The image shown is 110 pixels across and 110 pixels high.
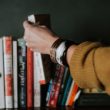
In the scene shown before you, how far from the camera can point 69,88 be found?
1.28 meters

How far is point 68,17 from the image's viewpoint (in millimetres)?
1414

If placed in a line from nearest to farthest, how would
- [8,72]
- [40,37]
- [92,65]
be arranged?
[92,65] < [40,37] < [8,72]

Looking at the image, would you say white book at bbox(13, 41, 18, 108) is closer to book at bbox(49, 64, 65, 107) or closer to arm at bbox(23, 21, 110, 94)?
book at bbox(49, 64, 65, 107)

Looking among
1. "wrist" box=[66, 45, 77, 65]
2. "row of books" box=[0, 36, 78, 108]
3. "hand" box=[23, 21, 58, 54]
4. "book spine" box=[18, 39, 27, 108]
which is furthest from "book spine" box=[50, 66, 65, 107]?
"wrist" box=[66, 45, 77, 65]

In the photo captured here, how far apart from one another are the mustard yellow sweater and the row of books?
51 cm

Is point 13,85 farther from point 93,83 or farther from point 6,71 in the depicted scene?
point 93,83

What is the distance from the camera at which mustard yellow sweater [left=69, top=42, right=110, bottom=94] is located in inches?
25.9

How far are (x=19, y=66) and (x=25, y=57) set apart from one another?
0.05 meters

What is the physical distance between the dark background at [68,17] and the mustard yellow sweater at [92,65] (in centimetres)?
70

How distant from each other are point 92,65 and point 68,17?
30.0 inches

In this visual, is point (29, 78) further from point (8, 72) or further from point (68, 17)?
point (68, 17)

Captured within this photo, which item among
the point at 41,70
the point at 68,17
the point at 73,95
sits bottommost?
the point at 73,95

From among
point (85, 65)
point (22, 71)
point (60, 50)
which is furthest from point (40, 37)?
point (22, 71)

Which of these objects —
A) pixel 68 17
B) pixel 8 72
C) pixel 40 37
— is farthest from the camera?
pixel 68 17
